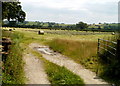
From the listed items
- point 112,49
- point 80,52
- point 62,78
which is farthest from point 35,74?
point 80,52

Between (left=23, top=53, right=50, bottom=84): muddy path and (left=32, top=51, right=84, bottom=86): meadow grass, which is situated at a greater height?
(left=32, top=51, right=84, bottom=86): meadow grass

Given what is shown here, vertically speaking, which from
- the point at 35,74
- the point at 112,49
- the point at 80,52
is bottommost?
the point at 35,74

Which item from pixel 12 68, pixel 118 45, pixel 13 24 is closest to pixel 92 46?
pixel 118 45

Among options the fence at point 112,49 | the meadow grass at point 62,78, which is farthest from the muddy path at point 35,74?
Result: the fence at point 112,49

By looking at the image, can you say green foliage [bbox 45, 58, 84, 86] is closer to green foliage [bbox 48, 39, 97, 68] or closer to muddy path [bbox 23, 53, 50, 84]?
muddy path [bbox 23, 53, 50, 84]

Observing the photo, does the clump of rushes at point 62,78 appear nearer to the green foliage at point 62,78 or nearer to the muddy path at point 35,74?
the green foliage at point 62,78

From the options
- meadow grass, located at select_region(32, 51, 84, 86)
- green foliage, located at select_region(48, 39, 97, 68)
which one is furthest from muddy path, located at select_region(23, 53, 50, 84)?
green foliage, located at select_region(48, 39, 97, 68)

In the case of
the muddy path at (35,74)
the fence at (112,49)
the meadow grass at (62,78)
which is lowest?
the muddy path at (35,74)

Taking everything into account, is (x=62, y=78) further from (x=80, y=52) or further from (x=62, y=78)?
(x=80, y=52)

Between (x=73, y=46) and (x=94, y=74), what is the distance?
7.51 meters

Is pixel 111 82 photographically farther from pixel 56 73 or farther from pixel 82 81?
pixel 56 73

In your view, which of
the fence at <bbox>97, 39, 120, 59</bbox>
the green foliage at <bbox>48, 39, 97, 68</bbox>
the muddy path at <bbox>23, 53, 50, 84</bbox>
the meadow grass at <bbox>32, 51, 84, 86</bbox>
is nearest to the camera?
the meadow grass at <bbox>32, 51, 84, 86</bbox>

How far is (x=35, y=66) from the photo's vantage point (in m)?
10.9

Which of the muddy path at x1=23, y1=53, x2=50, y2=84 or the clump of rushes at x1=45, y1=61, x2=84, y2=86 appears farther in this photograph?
the muddy path at x1=23, y1=53, x2=50, y2=84
